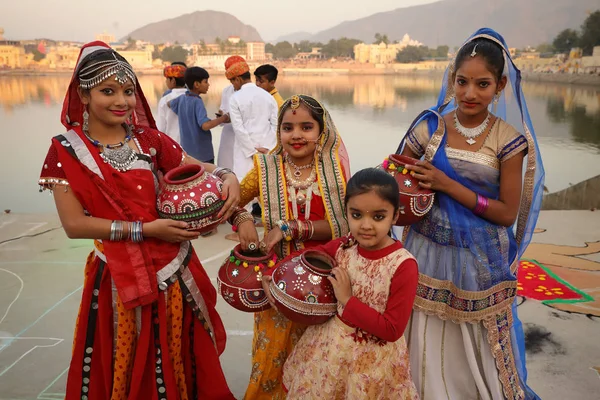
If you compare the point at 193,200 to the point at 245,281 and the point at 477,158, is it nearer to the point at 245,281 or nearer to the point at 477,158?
the point at 245,281

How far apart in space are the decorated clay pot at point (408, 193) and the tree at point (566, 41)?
3903 centimetres

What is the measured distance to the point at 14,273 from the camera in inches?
170

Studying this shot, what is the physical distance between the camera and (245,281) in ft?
6.11

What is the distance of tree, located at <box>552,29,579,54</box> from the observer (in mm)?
35531

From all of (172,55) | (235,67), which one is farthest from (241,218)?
(172,55)

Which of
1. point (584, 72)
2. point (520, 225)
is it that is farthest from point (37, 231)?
point (584, 72)

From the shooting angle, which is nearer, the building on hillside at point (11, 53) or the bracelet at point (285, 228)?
the bracelet at point (285, 228)

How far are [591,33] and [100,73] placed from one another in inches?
1319

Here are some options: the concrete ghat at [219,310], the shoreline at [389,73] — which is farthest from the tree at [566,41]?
the concrete ghat at [219,310]

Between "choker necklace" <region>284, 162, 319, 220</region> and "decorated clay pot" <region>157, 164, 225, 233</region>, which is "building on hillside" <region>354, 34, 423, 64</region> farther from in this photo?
"decorated clay pot" <region>157, 164, 225, 233</region>

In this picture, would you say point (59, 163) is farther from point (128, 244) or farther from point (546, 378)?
point (546, 378)

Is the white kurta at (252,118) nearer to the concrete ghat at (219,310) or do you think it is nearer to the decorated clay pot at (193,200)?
the concrete ghat at (219,310)

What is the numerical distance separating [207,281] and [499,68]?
148 cm

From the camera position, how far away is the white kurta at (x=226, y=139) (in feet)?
20.7
